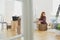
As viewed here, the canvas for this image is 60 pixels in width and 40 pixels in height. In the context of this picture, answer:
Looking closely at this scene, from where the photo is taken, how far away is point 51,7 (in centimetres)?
362

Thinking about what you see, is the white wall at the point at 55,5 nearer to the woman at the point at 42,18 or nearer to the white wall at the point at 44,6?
the white wall at the point at 44,6

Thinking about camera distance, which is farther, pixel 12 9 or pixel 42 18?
pixel 42 18

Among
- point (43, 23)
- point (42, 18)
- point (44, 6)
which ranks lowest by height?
point (43, 23)

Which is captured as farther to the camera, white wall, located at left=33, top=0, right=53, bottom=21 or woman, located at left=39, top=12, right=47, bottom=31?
white wall, located at left=33, top=0, right=53, bottom=21

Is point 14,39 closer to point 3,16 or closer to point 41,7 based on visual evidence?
point 3,16

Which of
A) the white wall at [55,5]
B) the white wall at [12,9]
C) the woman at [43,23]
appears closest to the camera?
the white wall at [12,9]

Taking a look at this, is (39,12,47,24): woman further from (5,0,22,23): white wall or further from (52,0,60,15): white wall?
(5,0,22,23): white wall

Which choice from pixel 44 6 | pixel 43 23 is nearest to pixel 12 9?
pixel 43 23

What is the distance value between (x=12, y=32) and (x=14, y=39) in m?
0.07

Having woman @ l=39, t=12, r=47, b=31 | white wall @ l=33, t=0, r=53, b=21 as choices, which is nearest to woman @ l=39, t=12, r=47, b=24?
woman @ l=39, t=12, r=47, b=31

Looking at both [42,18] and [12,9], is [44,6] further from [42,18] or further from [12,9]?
[12,9]

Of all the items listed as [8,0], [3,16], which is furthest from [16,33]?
[8,0]

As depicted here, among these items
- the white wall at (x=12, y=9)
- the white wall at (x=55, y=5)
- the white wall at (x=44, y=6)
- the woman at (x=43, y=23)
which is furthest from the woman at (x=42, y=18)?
the white wall at (x=12, y=9)

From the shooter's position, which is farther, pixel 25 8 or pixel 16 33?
pixel 16 33
